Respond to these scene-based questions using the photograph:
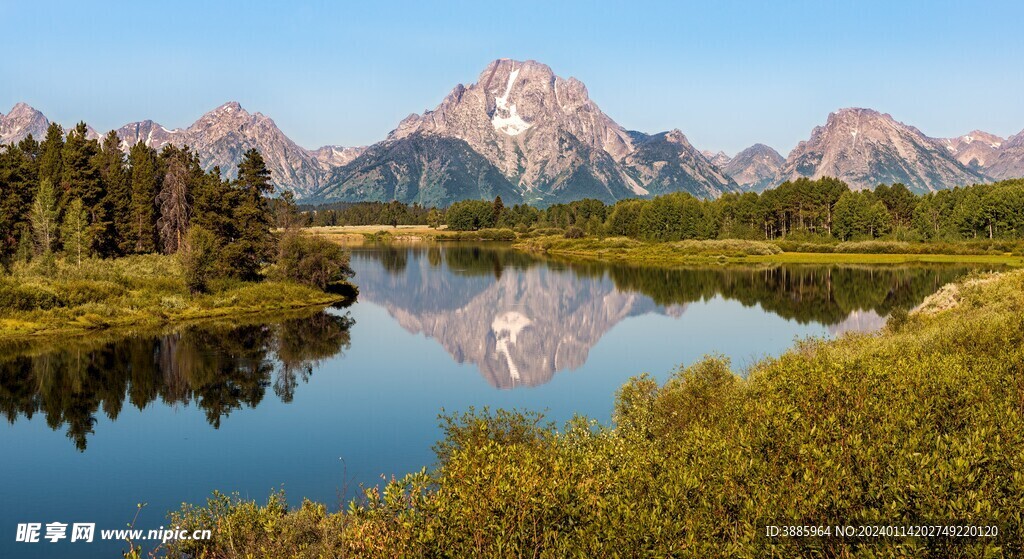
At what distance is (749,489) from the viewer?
1470 cm

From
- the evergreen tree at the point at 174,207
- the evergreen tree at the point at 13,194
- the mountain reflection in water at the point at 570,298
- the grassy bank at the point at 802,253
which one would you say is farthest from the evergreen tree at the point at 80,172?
the grassy bank at the point at 802,253

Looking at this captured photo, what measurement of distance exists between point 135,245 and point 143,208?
241 inches

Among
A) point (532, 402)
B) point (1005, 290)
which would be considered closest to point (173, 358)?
point (532, 402)

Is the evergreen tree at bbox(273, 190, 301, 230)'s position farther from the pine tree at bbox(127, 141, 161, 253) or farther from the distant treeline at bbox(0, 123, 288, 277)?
the pine tree at bbox(127, 141, 161, 253)

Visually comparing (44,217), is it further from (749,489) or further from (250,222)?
(749,489)

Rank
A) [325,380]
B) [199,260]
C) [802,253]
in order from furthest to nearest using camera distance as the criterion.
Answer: [802,253], [199,260], [325,380]

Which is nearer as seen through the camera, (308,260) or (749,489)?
(749,489)

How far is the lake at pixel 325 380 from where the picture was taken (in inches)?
1298

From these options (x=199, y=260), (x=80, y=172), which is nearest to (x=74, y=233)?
(x=80, y=172)

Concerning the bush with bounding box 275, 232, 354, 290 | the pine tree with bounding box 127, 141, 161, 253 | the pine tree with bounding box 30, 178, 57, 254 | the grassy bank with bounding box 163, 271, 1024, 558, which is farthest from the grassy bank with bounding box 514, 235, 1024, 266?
the grassy bank with bounding box 163, 271, 1024, 558

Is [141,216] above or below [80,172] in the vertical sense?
below

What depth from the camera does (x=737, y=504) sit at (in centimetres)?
1420

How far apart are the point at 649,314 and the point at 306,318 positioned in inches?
1707

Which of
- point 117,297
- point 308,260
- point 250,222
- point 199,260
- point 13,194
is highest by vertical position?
point 13,194
